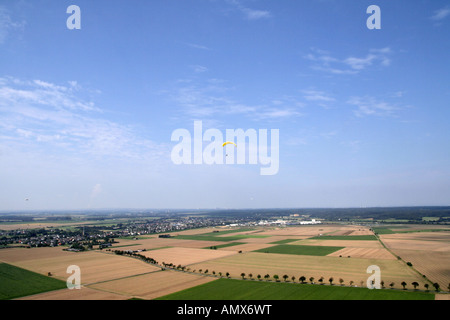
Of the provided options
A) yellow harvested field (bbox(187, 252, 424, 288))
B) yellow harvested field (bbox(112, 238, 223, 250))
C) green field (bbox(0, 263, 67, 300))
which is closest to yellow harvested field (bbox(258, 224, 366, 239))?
yellow harvested field (bbox(112, 238, 223, 250))

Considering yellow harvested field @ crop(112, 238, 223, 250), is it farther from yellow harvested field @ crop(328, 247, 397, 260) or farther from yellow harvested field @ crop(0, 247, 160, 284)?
yellow harvested field @ crop(328, 247, 397, 260)

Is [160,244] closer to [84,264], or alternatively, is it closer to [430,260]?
[84,264]

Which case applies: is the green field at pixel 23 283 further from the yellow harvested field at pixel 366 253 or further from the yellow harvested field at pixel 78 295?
the yellow harvested field at pixel 366 253

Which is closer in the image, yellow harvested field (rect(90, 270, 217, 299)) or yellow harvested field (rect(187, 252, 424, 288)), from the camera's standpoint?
yellow harvested field (rect(90, 270, 217, 299))

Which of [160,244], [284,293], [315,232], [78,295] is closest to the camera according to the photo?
[284,293]

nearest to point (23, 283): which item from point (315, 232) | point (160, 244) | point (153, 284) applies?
point (153, 284)
